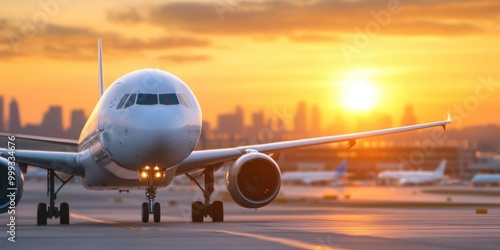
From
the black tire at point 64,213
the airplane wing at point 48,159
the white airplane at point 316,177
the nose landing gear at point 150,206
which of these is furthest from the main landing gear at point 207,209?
the white airplane at point 316,177

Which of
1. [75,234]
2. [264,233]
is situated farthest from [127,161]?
[264,233]

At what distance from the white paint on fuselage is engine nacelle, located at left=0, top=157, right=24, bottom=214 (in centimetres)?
241

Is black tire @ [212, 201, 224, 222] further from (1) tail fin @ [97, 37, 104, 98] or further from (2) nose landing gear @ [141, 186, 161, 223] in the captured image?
(1) tail fin @ [97, 37, 104, 98]

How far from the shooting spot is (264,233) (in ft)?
77.9

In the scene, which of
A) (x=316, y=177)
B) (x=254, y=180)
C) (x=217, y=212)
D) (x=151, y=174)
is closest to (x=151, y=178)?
(x=151, y=174)

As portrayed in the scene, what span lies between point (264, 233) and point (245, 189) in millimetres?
8728

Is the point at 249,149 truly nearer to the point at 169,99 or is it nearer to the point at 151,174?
the point at 151,174

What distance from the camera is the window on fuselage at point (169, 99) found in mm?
28312

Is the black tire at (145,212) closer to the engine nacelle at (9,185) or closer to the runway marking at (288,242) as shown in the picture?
the engine nacelle at (9,185)

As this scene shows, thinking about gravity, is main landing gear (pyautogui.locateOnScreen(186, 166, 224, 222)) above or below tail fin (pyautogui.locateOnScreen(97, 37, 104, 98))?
below

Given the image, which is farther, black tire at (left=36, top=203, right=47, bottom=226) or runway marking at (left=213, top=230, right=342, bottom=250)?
black tire at (left=36, top=203, right=47, bottom=226)

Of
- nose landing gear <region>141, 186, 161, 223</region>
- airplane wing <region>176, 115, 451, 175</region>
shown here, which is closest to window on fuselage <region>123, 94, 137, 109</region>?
nose landing gear <region>141, 186, 161, 223</region>

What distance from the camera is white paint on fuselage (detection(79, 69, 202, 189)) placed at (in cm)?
2764

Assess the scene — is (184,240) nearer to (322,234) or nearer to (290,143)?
(322,234)
